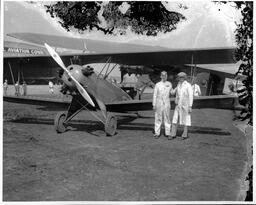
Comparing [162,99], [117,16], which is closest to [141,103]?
[162,99]

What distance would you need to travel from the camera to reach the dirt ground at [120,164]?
3.95 metres

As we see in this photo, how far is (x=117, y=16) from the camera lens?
238 inches

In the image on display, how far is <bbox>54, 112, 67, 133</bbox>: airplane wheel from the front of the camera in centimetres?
717

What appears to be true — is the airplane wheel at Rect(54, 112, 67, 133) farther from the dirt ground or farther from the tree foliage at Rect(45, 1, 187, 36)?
the tree foliage at Rect(45, 1, 187, 36)

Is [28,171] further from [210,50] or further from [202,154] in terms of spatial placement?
[210,50]

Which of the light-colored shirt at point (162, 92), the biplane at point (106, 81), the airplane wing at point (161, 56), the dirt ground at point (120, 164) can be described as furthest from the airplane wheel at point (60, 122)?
the light-colored shirt at point (162, 92)

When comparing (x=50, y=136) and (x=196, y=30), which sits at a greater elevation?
(x=196, y=30)

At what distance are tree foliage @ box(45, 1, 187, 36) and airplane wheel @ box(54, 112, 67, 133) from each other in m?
1.95

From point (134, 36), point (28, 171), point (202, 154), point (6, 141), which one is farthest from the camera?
point (134, 36)

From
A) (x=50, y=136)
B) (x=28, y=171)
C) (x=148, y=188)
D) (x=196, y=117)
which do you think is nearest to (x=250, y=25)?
(x=148, y=188)

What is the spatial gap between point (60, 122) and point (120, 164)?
106 inches

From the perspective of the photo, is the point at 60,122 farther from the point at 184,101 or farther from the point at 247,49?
the point at 247,49

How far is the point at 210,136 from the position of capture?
709cm

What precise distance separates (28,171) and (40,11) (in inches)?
110
